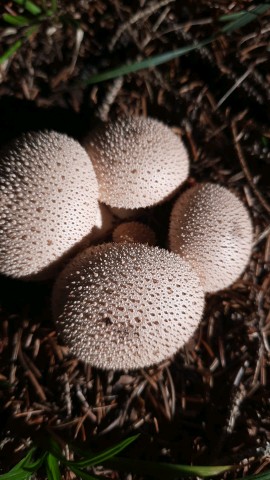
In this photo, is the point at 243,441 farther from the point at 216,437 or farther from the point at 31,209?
the point at 31,209

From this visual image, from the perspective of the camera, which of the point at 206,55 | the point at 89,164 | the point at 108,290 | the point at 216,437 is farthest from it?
the point at 206,55

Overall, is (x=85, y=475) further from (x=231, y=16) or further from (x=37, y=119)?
(x=231, y=16)

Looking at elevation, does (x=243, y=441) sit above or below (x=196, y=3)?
below

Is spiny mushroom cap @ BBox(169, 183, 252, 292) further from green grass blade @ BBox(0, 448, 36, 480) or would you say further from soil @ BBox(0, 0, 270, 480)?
green grass blade @ BBox(0, 448, 36, 480)

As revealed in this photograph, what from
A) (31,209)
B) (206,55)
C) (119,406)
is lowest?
(119,406)

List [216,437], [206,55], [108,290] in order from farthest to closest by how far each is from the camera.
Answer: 1. [206,55]
2. [216,437]
3. [108,290]

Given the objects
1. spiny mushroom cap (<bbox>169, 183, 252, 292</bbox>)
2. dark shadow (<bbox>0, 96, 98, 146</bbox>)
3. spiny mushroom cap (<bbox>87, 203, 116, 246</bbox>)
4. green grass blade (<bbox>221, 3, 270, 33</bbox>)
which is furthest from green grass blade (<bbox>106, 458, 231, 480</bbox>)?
green grass blade (<bbox>221, 3, 270, 33</bbox>)

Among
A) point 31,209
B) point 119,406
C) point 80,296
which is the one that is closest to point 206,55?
point 31,209

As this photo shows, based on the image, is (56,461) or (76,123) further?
(76,123)
